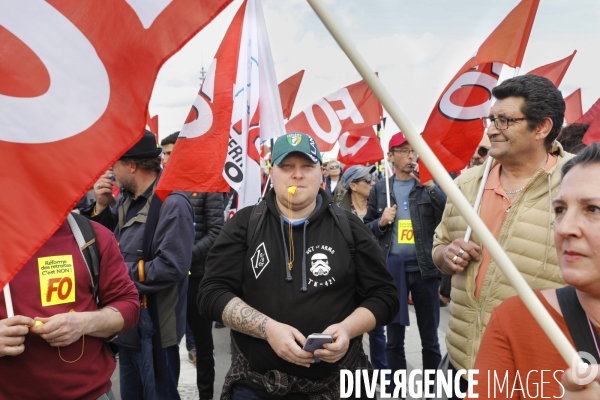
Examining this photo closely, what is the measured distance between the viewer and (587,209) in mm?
1585

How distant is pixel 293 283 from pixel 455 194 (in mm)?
1442

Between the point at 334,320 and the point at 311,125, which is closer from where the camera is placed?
the point at 334,320

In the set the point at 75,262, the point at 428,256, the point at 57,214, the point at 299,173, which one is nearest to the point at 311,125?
the point at 428,256

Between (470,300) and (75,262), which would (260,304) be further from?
(470,300)

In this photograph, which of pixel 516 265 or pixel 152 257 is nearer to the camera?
pixel 516 265

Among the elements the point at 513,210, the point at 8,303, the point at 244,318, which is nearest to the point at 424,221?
the point at 513,210

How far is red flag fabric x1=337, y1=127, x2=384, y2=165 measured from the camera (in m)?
7.99

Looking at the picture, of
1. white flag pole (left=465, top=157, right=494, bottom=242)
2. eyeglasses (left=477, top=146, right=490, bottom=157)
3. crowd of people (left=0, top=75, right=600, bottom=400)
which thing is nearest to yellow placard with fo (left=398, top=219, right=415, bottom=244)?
crowd of people (left=0, top=75, right=600, bottom=400)

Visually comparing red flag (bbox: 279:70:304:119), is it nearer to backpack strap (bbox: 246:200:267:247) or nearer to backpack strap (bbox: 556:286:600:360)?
backpack strap (bbox: 246:200:267:247)

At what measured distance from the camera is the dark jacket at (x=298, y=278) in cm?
268

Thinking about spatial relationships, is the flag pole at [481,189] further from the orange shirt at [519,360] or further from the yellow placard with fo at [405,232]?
the yellow placard with fo at [405,232]

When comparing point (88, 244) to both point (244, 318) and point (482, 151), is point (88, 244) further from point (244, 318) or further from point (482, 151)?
point (482, 151)

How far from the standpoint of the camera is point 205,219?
5410 millimetres

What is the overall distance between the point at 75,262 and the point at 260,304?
0.89 m
